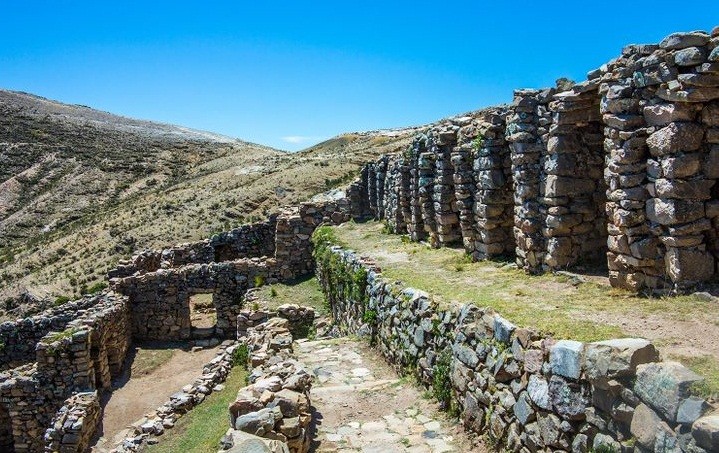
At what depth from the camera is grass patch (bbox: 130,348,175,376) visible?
1928cm

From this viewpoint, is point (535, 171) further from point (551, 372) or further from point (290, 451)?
point (290, 451)

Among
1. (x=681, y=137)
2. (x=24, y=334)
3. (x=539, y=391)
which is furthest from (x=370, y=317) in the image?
→ (x=24, y=334)

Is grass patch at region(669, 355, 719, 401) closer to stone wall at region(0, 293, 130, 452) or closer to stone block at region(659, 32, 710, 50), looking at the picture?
stone block at region(659, 32, 710, 50)

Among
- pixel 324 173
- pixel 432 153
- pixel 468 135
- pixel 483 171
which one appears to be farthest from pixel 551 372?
pixel 324 173

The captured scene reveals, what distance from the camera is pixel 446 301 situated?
358 inches

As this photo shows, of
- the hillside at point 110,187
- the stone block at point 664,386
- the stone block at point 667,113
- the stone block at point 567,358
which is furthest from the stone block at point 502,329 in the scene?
the hillside at point 110,187

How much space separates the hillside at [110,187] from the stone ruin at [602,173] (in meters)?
22.0

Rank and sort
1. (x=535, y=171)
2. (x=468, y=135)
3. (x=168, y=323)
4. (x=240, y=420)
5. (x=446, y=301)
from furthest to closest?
(x=168, y=323) < (x=468, y=135) < (x=535, y=171) < (x=446, y=301) < (x=240, y=420)

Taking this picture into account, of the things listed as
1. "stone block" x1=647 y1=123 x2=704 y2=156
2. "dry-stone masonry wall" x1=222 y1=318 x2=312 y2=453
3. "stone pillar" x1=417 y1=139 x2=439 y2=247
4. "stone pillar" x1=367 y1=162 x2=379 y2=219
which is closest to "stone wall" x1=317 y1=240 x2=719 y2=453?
"dry-stone masonry wall" x1=222 y1=318 x2=312 y2=453

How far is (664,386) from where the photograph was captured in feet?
14.3

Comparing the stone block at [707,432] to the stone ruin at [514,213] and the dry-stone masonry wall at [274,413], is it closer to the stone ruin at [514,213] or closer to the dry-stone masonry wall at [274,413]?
the stone ruin at [514,213]

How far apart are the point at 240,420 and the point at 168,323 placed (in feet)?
51.9

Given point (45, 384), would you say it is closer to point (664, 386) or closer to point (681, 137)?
point (664, 386)

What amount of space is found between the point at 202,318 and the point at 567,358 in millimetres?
20754
